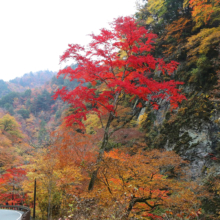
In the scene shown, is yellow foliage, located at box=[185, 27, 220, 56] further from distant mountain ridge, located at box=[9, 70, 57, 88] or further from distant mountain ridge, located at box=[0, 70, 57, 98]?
distant mountain ridge, located at box=[9, 70, 57, 88]

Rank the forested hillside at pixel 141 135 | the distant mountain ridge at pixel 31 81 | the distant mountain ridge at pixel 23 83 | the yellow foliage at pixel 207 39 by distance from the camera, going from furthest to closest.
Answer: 1. the distant mountain ridge at pixel 31 81
2. the distant mountain ridge at pixel 23 83
3. the yellow foliage at pixel 207 39
4. the forested hillside at pixel 141 135

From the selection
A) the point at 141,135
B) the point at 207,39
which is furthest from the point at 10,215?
the point at 207,39

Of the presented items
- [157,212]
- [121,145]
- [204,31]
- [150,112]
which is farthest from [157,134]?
[204,31]

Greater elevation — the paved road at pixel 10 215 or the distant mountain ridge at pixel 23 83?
the distant mountain ridge at pixel 23 83

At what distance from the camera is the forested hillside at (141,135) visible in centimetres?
632

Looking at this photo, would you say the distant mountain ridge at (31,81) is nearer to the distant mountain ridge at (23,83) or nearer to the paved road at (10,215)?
the distant mountain ridge at (23,83)

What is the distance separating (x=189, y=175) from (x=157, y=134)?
5.04 meters

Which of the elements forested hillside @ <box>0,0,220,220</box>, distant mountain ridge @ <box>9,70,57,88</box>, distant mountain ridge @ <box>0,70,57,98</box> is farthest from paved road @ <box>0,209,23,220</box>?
distant mountain ridge @ <box>9,70,57,88</box>

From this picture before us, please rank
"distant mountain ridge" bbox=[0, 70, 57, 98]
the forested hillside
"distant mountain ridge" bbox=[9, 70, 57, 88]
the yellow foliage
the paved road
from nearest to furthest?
the forested hillside, the paved road, the yellow foliage, "distant mountain ridge" bbox=[0, 70, 57, 98], "distant mountain ridge" bbox=[9, 70, 57, 88]

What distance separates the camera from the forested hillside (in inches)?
249

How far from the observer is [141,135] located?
608 inches

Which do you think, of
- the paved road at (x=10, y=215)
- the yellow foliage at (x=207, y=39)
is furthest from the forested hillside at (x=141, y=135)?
the paved road at (x=10, y=215)

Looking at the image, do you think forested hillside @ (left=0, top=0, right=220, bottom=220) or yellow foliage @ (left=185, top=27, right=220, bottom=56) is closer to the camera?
forested hillside @ (left=0, top=0, right=220, bottom=220)

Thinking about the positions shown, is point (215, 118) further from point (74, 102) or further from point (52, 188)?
point (52, 188)
